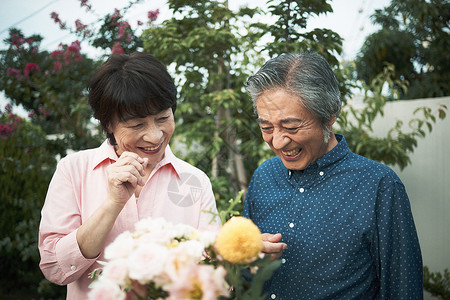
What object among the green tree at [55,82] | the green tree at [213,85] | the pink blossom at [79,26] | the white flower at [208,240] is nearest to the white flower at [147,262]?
the white flower at [208,240]

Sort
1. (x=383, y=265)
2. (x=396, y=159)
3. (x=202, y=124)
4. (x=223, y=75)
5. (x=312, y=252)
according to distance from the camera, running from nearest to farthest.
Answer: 1. (x=383, y=265)
2. (x=312, y=252)
3. (x=223, y=75)
4. (x=202, y=124)
5. (x=396, y=159)

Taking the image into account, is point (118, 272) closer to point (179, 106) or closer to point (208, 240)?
point (208, 240)

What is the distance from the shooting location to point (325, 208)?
1.53 m

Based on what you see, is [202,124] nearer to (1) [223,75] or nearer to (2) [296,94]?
(1) [223,75]

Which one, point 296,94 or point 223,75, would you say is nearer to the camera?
point 296,94

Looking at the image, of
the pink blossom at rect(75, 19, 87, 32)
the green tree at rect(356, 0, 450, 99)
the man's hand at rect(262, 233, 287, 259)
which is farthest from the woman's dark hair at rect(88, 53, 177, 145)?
the green tree at rect(356, 0, 450, 99)

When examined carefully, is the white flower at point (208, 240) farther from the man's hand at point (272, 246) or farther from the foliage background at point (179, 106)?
the foliage background at point (179, 106)

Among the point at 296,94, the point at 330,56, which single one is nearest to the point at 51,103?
the point at 330,56

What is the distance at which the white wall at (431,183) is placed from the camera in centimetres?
439

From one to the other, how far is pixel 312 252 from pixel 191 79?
218 centimetres

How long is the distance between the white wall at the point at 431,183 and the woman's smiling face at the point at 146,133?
3606 mm

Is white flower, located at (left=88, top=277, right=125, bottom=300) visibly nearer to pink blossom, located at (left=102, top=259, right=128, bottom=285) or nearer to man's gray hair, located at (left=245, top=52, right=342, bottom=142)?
pink blossom, located at (left=102, top=259, right=128, bottom=285)

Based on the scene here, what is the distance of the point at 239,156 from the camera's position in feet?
11.8

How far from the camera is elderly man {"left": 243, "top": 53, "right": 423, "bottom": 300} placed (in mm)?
1402
